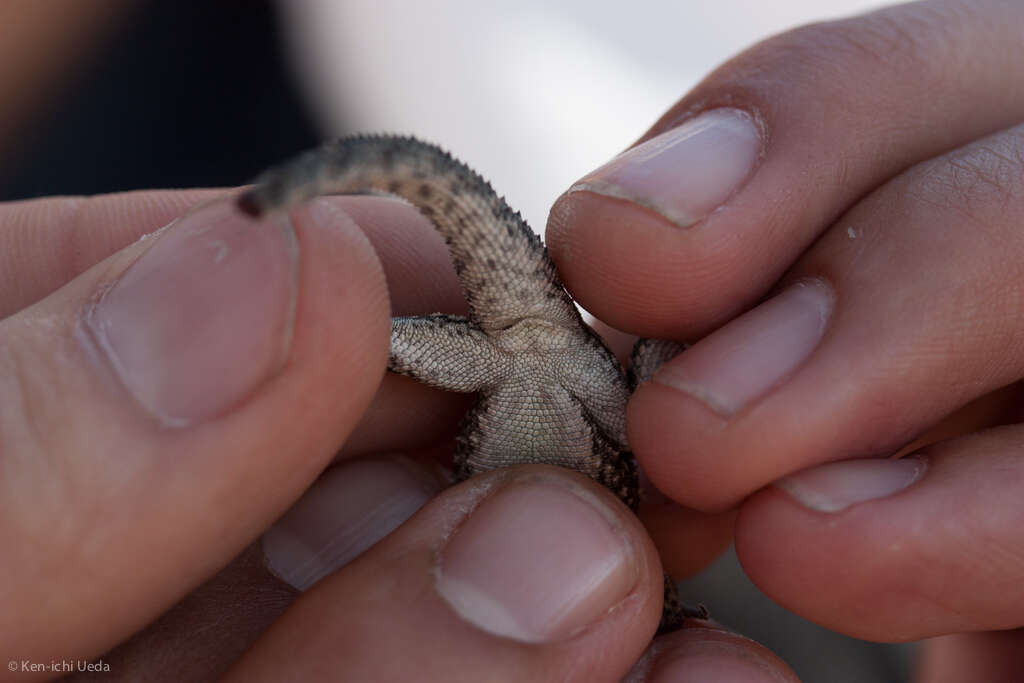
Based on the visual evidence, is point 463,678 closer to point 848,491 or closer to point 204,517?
point 204,517

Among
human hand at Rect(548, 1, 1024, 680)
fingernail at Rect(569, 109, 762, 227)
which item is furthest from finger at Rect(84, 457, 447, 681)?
fingernail at Rect(569, 109, 762, 227)

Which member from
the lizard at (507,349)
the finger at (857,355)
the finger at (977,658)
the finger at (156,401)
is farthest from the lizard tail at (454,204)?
the finger at (977,658)

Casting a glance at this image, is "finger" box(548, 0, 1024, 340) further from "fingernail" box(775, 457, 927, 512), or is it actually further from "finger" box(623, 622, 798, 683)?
"finger" box(623, 622, 798, 683)

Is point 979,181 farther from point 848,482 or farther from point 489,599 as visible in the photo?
point 489,599

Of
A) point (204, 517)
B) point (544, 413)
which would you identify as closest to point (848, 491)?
point (544, 413)

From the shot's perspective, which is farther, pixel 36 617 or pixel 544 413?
pixel 544 413

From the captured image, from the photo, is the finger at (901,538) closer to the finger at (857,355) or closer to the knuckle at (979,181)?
the finger at (857,355)

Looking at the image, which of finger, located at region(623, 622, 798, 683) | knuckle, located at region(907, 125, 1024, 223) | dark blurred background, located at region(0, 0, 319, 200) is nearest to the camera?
knuckle, located at region(907, 125, 1024, 223)
